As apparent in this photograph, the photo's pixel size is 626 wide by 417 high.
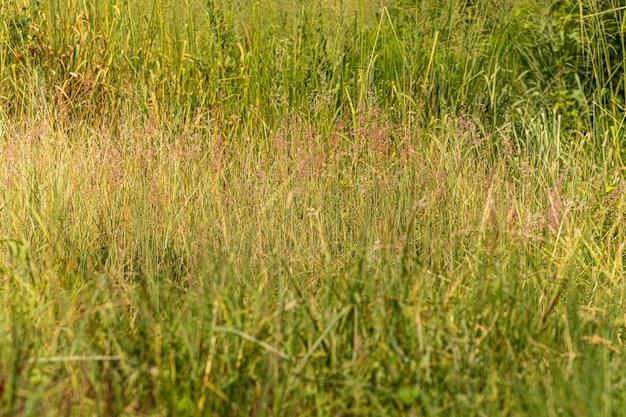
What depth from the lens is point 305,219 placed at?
144 inches

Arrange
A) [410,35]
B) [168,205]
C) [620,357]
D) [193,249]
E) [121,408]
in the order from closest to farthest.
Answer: [121,408]
[620,357]
[193,249]
[168,205]
[410,35]

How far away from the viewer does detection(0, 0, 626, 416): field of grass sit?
2143 millimetres

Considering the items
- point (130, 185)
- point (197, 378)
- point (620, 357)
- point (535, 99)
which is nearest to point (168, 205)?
point (130, 185)

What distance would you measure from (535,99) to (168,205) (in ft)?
9.14

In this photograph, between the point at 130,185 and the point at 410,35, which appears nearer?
the point at 130,185

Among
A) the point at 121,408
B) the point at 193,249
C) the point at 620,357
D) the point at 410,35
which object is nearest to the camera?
the point at 121,408

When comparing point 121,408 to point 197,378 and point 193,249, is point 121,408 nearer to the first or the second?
point 197,378

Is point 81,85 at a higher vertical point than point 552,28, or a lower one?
lower

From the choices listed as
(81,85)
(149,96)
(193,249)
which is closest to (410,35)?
(149,96)

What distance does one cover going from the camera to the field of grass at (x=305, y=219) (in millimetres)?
2143

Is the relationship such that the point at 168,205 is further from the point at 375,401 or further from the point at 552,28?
the point at 552,28

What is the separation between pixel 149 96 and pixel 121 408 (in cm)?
355

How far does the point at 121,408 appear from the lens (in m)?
→ 2.04

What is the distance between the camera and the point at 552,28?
555 centimetres
